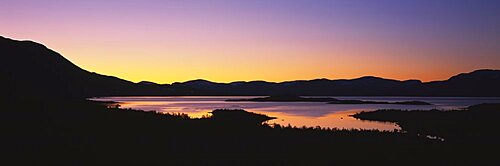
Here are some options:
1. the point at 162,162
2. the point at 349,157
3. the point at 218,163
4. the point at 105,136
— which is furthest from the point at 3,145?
the point at 349,157

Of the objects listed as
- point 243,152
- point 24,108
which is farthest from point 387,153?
point 24,108

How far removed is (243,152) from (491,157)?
47.7 ft

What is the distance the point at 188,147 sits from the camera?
85.6ft

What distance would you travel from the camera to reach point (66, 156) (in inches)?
832

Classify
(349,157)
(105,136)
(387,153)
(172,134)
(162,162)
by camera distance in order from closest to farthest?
(162,162), (349,157), (387,153), (105,136), (172,134)

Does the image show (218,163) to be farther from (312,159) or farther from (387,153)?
(387,153)

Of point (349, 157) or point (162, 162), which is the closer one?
point (162, 162)

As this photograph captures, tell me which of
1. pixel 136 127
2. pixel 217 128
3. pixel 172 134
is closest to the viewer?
pixel 172 134

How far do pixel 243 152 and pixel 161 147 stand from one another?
15.3 feet

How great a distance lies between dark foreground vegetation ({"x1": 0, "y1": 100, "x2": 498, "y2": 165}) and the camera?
21.9 metres

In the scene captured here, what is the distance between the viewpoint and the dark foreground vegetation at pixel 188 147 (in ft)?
71.7

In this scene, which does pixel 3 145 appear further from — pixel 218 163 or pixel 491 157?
pixel 491 157

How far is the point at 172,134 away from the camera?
32.5m

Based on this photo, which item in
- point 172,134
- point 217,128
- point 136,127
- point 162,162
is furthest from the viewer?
point 217,128
